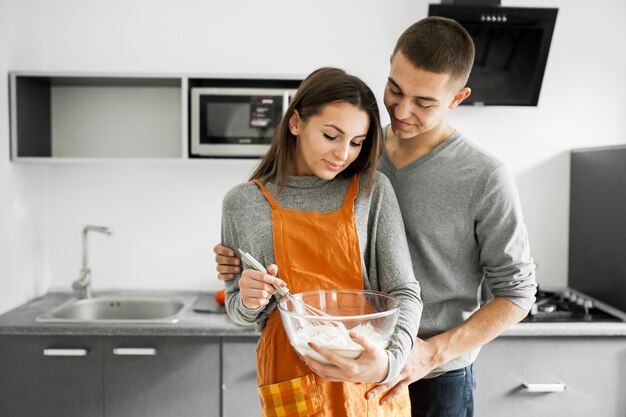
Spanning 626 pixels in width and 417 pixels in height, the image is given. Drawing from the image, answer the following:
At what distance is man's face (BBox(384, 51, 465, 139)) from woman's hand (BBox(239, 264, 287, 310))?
467 mm

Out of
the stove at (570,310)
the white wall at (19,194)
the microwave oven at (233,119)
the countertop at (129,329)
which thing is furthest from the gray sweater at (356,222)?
the white wall at (19,194)

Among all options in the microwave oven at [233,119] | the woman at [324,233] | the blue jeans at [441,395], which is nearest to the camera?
the woman at [324,233]

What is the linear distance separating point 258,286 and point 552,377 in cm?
157

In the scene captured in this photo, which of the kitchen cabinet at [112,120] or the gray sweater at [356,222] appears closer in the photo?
the gray sweater at [356,222]

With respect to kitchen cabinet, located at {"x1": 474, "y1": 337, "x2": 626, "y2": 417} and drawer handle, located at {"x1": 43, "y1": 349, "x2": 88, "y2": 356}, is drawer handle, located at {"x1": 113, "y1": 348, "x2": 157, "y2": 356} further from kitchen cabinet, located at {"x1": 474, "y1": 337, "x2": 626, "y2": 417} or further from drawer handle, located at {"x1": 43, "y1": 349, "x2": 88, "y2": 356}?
kitchen cabinet, located at {"x1": 474, "y1": 337, "x2": 626, "y2": 417}

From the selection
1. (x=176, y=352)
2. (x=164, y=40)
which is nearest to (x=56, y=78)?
(x=164, y=40)

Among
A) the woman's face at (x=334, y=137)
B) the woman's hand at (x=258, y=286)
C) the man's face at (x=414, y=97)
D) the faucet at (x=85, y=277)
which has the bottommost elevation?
the faucet at (x=85, y=277)

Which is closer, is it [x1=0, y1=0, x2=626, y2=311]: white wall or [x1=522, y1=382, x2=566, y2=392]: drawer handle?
[x1=522, y1=382, x2=566, y2=392]: drawer handle

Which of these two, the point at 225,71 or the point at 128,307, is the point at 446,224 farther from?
the point at 128,307

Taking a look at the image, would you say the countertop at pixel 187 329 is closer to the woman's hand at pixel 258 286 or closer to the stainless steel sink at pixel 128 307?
the stainless steel sink at pixel 128 307

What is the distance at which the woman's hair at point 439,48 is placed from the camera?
121 centimetres

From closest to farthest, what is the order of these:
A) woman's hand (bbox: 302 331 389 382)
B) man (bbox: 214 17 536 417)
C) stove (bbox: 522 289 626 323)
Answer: woman's hand (bbox: 302 331 389 382), man (bbox: 214 17 536 417), stove (bbox: 522 289 626 323)

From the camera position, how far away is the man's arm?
1.21m

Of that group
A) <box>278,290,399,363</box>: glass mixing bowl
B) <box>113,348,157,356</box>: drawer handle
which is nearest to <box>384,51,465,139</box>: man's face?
<box>278,290,399,363</box>: glass mixing bowl
